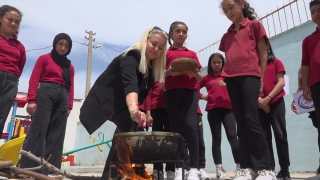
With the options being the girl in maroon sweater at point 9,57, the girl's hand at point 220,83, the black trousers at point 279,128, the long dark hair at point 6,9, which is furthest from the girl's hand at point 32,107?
the black trousers at point 279,128

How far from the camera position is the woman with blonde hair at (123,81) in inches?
Answer: 103

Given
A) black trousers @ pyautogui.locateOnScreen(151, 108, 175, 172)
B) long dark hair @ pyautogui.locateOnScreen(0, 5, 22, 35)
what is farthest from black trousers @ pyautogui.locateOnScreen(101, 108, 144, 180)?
long dark hair @ pyautogui.locateOnScreen(0, 5, 22, 35)

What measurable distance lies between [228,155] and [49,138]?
3.88 metres

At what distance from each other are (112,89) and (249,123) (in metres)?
1.24

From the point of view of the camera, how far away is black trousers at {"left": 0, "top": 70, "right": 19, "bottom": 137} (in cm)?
354

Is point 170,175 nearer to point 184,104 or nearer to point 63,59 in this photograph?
point 184,104

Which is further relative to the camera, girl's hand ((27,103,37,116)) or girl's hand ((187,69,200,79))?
girl's hand ((27,103,37,116))

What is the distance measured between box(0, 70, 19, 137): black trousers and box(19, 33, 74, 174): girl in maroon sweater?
281mm

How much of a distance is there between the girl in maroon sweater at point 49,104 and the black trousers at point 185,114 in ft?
4.63

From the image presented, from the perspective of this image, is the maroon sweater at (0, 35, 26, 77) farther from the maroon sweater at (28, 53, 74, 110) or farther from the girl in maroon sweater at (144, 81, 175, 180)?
the girl in maroon sweater at (144, 81, 175, 180)

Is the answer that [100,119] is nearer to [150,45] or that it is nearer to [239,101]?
[150,45]

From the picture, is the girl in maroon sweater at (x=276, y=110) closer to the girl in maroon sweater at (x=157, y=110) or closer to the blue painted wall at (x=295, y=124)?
the girl in maroon sweater at (x=157, y=110)

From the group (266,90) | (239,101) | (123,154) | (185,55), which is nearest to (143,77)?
(123,154)

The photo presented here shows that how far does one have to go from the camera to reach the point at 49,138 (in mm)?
3910
